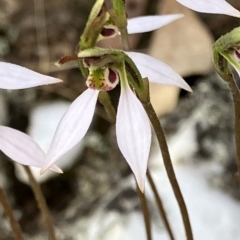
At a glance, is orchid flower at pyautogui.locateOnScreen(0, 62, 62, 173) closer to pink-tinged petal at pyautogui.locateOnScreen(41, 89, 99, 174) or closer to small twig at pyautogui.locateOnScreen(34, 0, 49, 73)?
pink-tinged petal at pyautogui.locateOnScreen(41, 89, 99, 174)

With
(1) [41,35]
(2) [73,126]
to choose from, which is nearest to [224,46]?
(2) [73,126]

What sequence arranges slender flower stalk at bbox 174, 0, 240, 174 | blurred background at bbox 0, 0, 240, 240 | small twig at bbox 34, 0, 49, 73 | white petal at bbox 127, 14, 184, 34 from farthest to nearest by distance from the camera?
small twig at bbox 34, 0, 49, 73, blurred background at bbox 0, 0, 240, 240, white petal at bbox 127, 14, 184, 34, slender flower stalk at bbox 174, 0, 240, 174

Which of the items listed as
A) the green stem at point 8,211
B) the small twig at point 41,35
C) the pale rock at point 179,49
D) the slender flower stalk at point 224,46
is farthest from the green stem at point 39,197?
the small twig at point 41,35

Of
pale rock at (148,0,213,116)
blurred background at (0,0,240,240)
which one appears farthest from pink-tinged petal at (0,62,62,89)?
pale rock at (148,0,213,116)

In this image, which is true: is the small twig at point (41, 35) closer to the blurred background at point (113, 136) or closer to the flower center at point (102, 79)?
the blurred background at point (113, 136)

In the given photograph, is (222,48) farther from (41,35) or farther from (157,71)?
(41,35)
